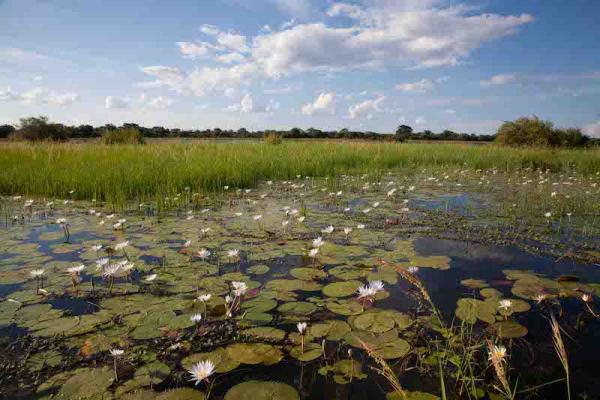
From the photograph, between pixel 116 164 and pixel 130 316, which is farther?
pixel 116 164

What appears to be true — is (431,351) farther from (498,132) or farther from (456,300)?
(498,132)

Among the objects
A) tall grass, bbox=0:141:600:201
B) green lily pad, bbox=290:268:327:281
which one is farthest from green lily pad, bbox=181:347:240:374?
tall grass, bbox=0:141:600:201

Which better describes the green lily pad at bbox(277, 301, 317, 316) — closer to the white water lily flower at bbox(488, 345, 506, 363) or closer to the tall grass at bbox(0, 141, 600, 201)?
the white water lily flower at bbox(488, 345, 506, 363)

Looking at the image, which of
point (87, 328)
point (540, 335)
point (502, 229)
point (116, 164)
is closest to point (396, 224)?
point (502, 229)

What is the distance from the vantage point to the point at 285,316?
7.34ft

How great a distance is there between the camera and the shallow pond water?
1634 mm

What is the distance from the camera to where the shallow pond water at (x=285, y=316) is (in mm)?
1634

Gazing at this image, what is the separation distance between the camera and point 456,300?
2.44 m

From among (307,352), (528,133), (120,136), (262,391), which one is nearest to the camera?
(262,391)

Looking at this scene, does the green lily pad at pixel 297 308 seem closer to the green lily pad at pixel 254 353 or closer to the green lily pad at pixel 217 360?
the green lily pad at pixel 254 353

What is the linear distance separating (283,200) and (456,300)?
164 inches

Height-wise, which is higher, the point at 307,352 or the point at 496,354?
the point at 496,354

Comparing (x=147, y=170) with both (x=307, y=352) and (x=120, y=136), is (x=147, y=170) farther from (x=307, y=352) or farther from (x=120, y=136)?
(x=120, y=136)

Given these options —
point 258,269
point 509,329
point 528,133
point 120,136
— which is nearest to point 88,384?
point 258,269
